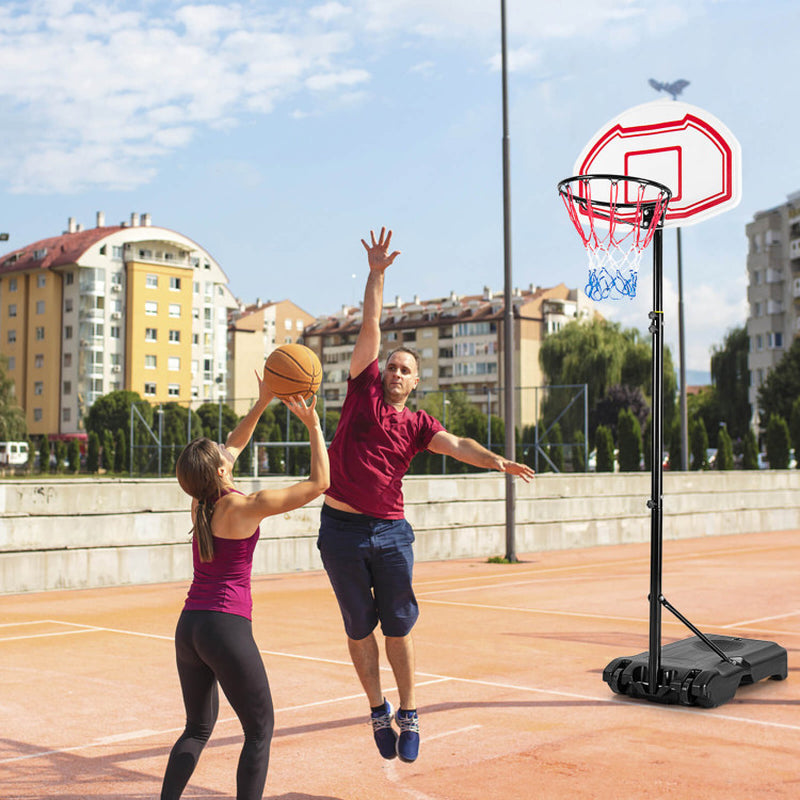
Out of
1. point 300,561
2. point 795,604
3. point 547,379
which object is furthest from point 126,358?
point 795,604

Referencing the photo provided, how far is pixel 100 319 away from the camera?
94125 millimetres

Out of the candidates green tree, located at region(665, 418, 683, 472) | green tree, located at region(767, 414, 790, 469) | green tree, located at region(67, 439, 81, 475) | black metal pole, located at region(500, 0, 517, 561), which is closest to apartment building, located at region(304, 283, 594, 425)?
green tree, located at region(67, 439, 81, 475)

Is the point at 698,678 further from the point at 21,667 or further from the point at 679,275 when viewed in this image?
the point at 679,275

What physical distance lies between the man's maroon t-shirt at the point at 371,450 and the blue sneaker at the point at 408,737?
38.7 inches

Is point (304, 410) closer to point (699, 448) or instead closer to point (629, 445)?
point (629, 445)

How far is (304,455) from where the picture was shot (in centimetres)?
4378

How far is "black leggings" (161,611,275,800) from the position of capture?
3904 mm

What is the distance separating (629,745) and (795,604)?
738 centimetres

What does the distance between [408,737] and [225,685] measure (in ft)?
4.90

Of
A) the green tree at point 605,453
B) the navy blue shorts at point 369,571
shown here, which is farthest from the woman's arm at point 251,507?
the green tree at point 605,453

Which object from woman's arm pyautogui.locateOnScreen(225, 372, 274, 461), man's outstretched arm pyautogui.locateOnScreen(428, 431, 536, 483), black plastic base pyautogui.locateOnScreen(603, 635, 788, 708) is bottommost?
black plastic base pyautogui.locateOnScreen(603, 635, 788, 708)

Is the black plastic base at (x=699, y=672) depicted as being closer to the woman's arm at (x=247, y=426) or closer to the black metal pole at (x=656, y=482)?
the black metal pole at (x=656, y=482)

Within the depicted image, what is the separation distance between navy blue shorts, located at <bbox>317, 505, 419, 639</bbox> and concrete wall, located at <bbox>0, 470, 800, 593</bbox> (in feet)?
29.5

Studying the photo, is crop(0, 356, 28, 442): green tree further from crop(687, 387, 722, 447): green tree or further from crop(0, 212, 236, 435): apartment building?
crop(687, 387, 722, 447): green tree
